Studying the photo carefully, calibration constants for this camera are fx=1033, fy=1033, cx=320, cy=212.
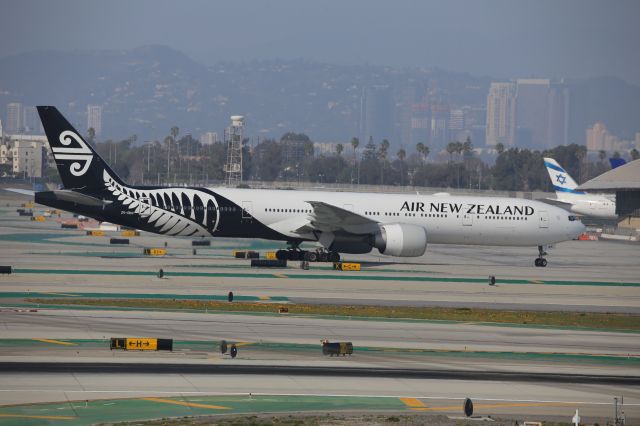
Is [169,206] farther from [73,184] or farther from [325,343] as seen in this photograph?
[325,343]

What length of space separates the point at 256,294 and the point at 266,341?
36.3ft

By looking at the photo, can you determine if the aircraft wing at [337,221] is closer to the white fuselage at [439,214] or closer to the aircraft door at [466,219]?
the white fuselage at [439,214]

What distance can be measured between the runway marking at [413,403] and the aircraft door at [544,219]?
36445mm

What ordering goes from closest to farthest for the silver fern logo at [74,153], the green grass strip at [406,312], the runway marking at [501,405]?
the runway marking at [501,405] < the green grass strip at [406,312] < the silver fern logo at [74,153]

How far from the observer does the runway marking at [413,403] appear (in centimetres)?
2336

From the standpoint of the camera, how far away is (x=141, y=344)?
92.8 ft

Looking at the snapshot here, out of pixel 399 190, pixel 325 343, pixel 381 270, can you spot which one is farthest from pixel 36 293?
pixel 399 190

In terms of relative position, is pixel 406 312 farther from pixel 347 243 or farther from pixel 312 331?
pixel 347 243

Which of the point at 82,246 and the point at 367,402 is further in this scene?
the point at 82,246

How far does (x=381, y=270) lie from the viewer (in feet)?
176

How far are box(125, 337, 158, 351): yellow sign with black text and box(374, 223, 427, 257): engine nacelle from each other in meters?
26.4

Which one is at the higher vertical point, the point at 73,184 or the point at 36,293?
the point at 73,184

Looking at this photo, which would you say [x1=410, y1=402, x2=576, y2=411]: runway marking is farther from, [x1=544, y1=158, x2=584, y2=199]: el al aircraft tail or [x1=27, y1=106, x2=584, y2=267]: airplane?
[x1=544, y1=158, x2=584, y2=199]: el al aircraft tail

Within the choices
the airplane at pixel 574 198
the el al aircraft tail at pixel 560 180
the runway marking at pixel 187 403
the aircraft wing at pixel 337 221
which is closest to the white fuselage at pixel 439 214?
the aircraft wing at pixel 337 221
